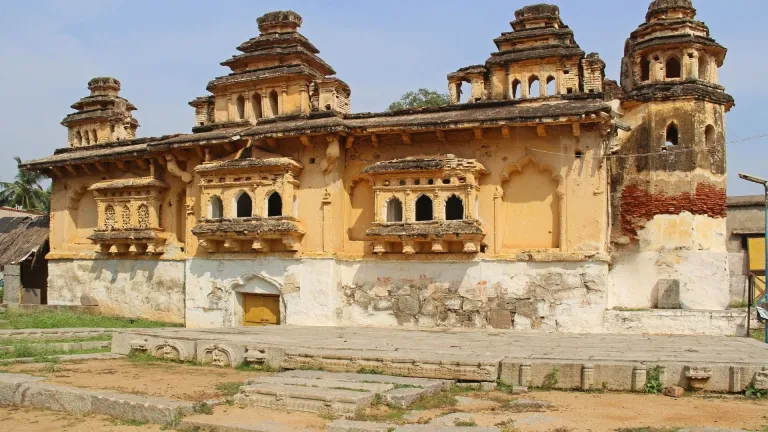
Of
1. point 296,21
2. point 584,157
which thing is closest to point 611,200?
point 584,157

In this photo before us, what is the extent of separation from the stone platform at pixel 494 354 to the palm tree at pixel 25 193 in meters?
34.5

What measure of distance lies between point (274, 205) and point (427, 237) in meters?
4.24

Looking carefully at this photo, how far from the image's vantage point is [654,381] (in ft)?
27.3

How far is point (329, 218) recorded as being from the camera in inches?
609

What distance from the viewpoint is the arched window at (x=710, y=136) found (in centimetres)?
1503

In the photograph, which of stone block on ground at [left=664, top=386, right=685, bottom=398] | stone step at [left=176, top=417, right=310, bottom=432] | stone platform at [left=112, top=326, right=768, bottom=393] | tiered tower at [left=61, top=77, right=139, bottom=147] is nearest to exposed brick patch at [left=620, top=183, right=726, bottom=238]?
stone platform at [left=112, top=326, right=768, bottom=393]

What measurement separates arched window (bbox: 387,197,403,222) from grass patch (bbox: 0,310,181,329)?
612 centimetres

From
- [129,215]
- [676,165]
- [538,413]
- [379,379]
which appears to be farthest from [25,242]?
[538,413]

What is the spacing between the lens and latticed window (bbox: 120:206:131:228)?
18.2m

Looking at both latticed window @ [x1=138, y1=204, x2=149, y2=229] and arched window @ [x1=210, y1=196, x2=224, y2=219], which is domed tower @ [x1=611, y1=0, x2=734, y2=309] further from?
latticed window @ [x1=138, y1=204, x2=149, y2=229]

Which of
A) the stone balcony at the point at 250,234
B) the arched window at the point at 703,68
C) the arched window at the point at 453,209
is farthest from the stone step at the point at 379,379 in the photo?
the arched window at the point at 703,68

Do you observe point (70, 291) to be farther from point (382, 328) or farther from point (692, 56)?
point (692, 56)

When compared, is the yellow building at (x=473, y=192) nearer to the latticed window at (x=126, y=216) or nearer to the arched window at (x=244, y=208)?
the arched window at (x=244, y=208)

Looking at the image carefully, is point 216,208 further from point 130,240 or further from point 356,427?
point 356,427
